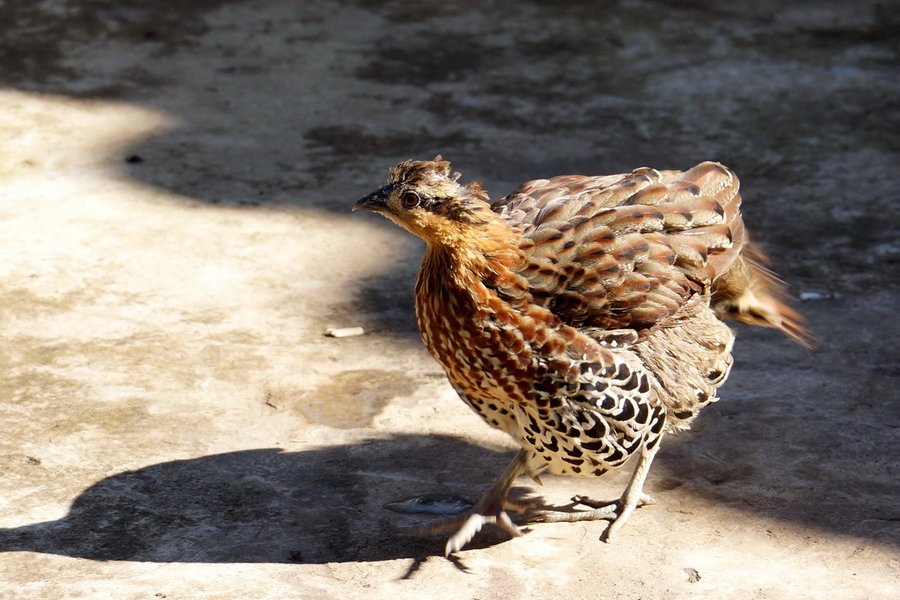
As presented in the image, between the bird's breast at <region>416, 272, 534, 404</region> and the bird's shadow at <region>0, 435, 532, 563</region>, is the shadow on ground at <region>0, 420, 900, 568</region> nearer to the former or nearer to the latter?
the bird's shadow at <region>0, 435, 532, 563</region>

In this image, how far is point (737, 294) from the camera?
14.8ft

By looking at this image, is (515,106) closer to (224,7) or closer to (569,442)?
(224,7)

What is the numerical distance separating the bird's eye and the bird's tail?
47.9 inches

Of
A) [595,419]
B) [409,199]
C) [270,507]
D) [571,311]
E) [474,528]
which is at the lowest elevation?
[270,507]

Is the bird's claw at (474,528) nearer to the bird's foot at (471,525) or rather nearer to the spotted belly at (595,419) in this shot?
the bird's foot at (471,525)

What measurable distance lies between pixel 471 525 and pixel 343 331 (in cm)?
165

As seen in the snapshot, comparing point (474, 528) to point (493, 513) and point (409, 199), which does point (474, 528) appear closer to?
point (493, 513)

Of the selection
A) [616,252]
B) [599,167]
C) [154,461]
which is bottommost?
[154,461]

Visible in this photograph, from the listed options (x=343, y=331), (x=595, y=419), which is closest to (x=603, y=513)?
(x=595, y=419)

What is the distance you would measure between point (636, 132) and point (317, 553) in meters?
4.58

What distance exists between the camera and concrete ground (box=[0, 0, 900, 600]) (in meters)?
4.07

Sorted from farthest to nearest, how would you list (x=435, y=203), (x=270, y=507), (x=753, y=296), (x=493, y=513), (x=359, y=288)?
(x=359, y=288)
(x=753, y=296)
(x=270, y=507)
(x=493, y=513)
(x=435, y=203)

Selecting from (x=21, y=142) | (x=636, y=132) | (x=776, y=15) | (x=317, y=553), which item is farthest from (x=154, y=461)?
(x=776, y=15)

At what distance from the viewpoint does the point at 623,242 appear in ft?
13.2
